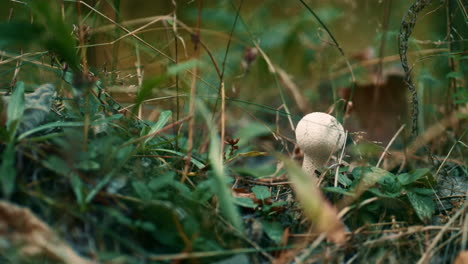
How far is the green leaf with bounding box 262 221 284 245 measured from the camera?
89cm

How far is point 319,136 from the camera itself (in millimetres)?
1079

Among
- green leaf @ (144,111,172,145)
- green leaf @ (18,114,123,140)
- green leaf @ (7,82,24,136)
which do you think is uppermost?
green leaf @ (7,82,24,136)

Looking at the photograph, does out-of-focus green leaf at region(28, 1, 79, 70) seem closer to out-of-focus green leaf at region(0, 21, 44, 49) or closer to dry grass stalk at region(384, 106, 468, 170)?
out-of-focus green leaf at region(0, 21, 44, 49)

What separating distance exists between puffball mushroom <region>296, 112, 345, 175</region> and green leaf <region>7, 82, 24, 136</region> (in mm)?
684

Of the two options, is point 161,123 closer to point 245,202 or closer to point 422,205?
point 245,202

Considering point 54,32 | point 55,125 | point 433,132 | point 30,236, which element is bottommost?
point 433,132

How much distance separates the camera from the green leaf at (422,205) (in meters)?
0.95

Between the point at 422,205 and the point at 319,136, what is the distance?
29cm

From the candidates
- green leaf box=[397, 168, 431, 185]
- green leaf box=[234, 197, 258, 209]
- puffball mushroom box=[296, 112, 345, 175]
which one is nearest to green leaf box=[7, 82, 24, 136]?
green leaf box=[234, 197, 258, 209]

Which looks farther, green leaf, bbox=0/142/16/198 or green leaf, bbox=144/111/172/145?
green leaf, bbox=144/111/172/145

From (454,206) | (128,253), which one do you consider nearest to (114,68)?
(128,253)

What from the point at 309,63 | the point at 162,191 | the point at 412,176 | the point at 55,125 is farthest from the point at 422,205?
the point at 309,63

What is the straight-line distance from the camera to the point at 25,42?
2.36 ft

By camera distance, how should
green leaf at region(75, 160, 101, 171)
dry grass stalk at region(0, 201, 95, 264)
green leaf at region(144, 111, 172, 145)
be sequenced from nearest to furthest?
dry grass stalk at region(0, 201, 95, 264) → green leaf at region(75, 160, 101, 171) → green leaf at region(144, 111, 172, 145)
